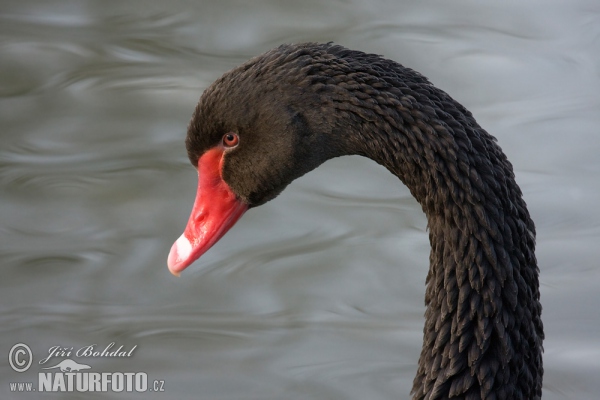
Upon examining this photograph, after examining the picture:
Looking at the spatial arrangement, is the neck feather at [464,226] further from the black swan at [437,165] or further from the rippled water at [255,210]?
the rippled water at [255,210]

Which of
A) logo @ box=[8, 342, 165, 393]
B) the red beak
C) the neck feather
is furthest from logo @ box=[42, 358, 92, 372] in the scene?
the neck feather

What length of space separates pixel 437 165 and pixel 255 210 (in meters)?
2.91

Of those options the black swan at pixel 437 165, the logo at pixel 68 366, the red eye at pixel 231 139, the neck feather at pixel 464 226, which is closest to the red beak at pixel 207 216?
the red eye at pixel 231 139

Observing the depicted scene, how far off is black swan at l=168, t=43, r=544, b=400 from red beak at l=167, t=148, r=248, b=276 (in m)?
0.31

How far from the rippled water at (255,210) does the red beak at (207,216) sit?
4.20 feet

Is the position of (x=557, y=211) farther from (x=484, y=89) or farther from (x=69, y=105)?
(x=69, y=105)

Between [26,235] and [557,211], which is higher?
[557,211]

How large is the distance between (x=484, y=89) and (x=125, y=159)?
8.02ft

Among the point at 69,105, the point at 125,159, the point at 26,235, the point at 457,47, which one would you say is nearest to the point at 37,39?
the point at 69,105

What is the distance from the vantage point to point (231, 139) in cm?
377

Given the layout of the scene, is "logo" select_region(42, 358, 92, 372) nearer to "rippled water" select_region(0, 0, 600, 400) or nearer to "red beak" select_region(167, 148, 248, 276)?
"rippled water" select_region(0, 0, 600, 400)

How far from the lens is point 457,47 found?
24.4 feet

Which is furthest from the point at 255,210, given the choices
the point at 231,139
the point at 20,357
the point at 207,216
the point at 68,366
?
the point at 231,139

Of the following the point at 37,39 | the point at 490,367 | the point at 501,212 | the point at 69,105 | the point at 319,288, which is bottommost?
the point at 490,367
